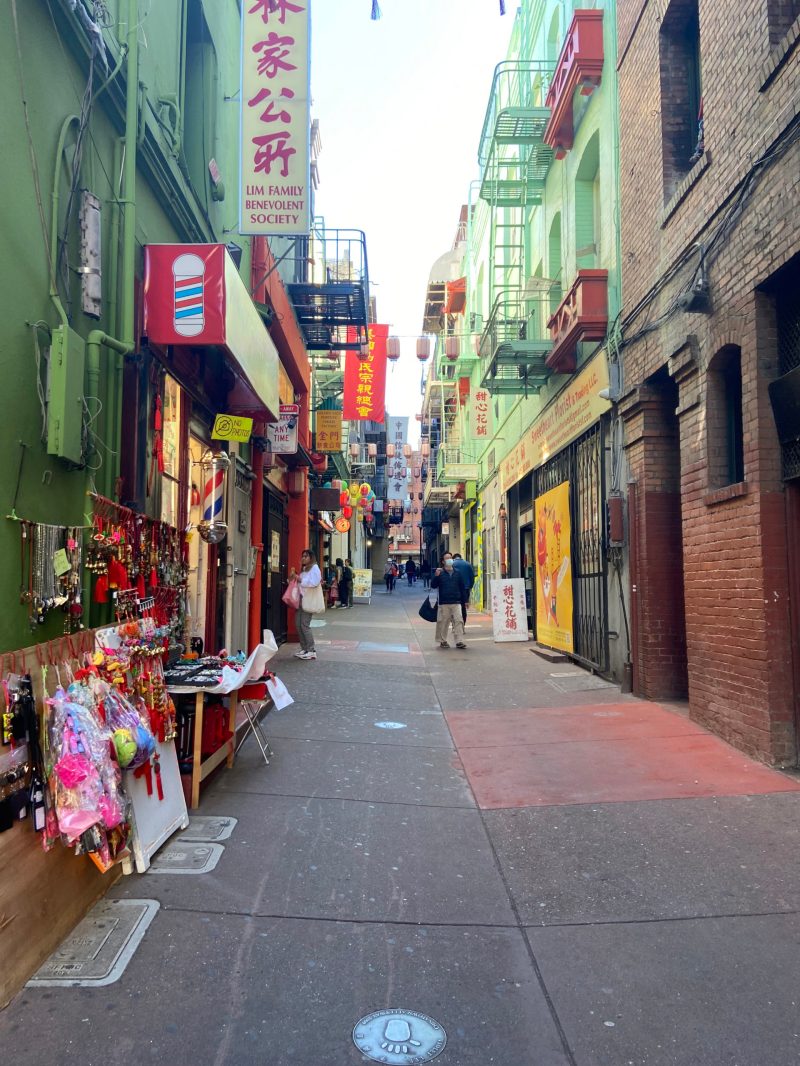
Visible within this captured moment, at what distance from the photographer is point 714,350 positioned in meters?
6.95

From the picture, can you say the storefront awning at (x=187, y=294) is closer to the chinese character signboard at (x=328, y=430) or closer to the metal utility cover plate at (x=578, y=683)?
the metal utility cover plate at (x=578, y=683)

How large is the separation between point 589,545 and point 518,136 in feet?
23.2

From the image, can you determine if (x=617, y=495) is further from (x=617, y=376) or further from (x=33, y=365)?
(x=33, y=365)

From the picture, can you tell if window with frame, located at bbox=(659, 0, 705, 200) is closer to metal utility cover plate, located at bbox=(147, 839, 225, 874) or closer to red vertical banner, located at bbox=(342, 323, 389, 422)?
metal utility cover plate, located at bbox=(147, 839, 225, 874)

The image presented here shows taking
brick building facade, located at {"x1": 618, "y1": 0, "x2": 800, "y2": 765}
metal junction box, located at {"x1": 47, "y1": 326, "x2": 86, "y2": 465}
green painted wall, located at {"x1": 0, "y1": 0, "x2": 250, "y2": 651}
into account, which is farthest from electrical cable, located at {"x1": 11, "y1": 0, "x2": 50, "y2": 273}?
brick building facade, located at {"x1": 618, "y1": 0, "x2": 800, "y2": 765}

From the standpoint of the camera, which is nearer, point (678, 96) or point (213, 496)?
point (678, 96)

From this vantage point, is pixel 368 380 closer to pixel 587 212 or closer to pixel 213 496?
pixel 587 212

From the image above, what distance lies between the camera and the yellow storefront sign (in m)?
10.6

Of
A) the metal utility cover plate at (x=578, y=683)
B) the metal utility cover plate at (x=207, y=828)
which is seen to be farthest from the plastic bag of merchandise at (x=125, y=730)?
the metal utility cover plate at (x=578, y=683)

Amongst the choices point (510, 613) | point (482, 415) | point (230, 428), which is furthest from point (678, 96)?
point (482, 415)

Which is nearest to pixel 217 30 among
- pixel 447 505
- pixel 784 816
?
pixel 784 816

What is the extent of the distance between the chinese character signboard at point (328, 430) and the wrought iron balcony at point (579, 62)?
11067 millimetres

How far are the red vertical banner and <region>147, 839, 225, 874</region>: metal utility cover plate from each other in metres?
19.0

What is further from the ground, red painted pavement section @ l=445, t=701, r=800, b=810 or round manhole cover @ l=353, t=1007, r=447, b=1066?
red painted pavement section @ l=445, t=701, r=800, b=810
